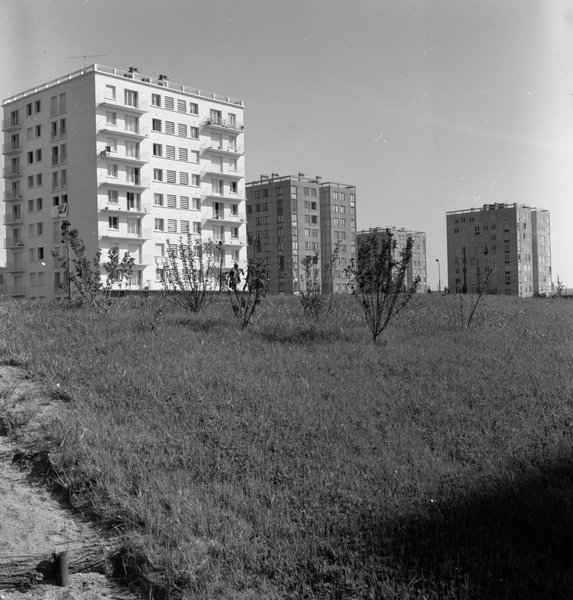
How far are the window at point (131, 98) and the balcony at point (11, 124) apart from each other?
12257 mm

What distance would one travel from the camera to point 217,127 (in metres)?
69.4

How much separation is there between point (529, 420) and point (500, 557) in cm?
298

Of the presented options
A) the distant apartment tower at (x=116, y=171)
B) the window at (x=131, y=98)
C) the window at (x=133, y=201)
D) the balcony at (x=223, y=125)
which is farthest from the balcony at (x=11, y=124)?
the balcony at (x=223, y=125)

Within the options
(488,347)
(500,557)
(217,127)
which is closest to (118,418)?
(500,557)

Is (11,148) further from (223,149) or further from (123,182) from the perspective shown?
(223,149)

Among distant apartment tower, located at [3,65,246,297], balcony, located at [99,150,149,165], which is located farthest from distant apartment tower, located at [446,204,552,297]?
balcony, located at [99,150,149,165]

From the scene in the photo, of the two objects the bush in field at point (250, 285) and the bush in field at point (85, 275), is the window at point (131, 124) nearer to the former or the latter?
the bush in field at point (85, 275)

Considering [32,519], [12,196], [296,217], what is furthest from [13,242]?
[32,519]

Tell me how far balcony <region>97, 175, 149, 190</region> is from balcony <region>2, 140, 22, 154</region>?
12929 mm

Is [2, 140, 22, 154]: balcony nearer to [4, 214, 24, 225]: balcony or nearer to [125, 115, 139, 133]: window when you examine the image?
[4, 214, 24, 225]: balcony

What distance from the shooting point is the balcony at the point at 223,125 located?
68812 mm

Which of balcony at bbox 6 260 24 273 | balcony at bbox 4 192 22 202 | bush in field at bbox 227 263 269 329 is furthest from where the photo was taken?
balcony at bbox 4 192 22 202

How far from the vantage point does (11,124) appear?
6650 centimetres

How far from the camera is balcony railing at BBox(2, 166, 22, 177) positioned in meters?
65.4
